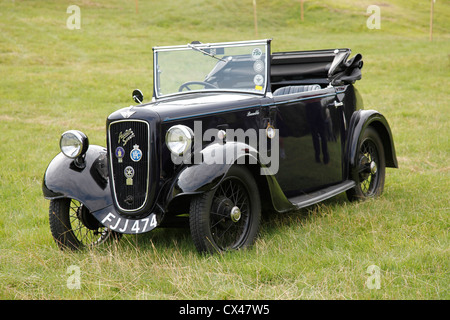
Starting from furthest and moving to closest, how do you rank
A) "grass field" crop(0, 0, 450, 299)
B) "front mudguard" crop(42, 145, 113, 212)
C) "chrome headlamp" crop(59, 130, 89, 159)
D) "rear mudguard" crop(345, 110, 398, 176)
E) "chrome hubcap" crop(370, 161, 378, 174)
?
"chrome hubcap" crop(370, 161, 378, 174), "rear mudguard" crop(345, 110, 398, 176), "chrome headlamp" crop(59, 130, 89, 159), "front mudguard" crop(42, 145, 113, 212), "grass field" crop(0, 0, 450, 299)

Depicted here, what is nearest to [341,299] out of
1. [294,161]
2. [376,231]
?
[376,231]

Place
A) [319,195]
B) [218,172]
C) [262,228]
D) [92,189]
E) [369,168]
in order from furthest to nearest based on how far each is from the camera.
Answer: [369,168]
[319,195]
[262,228]
[92,189]
[218,172]

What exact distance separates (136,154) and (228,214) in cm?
92

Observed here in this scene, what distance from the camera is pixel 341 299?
3.23 m

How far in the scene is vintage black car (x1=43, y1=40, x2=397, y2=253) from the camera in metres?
4.12

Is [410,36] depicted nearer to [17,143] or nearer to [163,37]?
[163,37]

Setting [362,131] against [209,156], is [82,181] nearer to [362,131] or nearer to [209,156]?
[209,156]

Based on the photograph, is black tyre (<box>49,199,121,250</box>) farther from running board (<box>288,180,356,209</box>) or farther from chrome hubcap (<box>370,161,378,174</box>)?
chrome hubcap (<box>370,161,378,174</box>)

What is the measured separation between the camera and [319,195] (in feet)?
17.2

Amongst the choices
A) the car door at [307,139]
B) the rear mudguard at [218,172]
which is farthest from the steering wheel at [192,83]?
the rear mudguard at [218,172]

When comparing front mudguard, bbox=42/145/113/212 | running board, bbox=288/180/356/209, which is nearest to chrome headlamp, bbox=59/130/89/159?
front mudguard, bbox=42/145/113/212

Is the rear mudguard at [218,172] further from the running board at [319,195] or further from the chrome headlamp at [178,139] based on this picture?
the running board at [319,195]

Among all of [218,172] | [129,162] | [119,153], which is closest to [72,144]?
[119,153]

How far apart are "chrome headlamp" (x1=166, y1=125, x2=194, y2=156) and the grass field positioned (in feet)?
2.81
